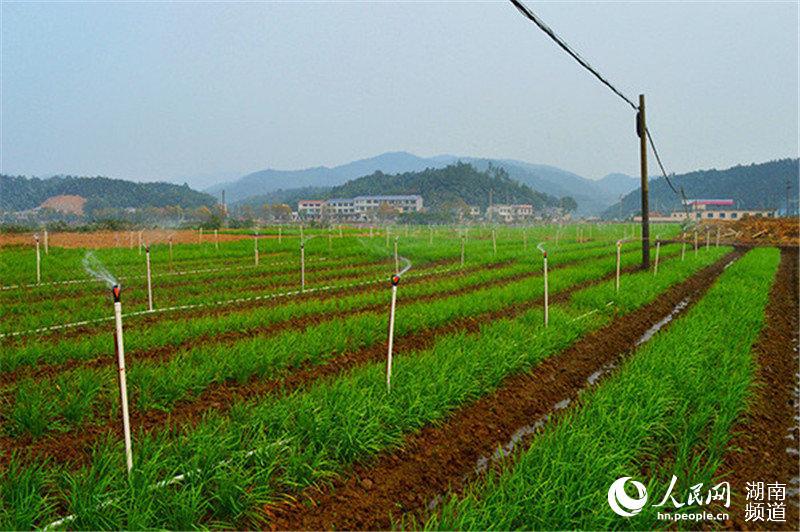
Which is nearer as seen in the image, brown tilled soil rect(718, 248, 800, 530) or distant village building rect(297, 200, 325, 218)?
brown tilled soil rect(718, 248, 800, 530)

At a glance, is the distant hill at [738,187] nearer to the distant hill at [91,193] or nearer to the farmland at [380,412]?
the distant hill at [91,193]

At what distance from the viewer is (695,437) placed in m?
4.55

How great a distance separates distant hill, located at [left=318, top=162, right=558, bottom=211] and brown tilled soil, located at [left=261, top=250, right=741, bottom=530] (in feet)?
358

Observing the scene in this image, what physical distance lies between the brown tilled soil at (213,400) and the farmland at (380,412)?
3 centimetres

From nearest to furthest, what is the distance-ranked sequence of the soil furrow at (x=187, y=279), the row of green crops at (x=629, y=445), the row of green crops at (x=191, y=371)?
the row of green crops at (x=629, y=445) < the row of green crops at (x=191, y=371) < the soil furrow at (x=187, y=279)

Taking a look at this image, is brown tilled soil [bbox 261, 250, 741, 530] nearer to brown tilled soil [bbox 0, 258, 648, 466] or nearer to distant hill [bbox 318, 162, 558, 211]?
brown tilled soil [bbox 0, 258, 648, 466]

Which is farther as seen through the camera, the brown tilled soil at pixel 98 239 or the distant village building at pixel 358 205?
the distant village building at pixel 358 205

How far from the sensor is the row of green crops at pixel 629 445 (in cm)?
334

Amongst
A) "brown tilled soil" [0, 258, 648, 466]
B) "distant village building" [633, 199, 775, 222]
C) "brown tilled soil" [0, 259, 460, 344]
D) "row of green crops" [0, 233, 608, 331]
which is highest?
"distant village building" [633, 199, 775, 222]

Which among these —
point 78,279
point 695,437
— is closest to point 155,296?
point 78,279

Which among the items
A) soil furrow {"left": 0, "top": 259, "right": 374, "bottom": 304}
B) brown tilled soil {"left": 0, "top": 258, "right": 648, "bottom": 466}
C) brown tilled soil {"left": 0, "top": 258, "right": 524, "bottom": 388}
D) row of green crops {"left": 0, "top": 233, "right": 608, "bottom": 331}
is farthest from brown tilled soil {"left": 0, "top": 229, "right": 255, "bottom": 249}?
brown tilled soil {"left": 0, "top": 258, "right": 648, "bottom": 466}

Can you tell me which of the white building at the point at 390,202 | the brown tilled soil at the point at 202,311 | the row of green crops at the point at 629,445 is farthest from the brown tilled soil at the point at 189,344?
the white building at the point at 390,202

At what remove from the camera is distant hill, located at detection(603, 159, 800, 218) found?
139 meters

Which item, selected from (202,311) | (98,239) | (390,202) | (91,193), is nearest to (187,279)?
(202,311)
